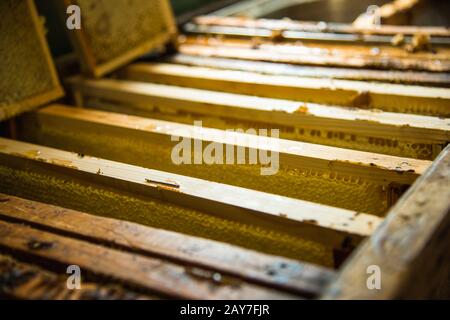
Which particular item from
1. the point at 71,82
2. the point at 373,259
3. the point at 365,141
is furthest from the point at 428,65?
the point at 71,82

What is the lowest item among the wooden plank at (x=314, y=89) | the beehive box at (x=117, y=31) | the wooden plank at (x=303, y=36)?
the wooden plank at (x=314, y=89)

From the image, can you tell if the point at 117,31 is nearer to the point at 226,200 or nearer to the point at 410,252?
the point at 226,200

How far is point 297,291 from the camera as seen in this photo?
3.87 ft

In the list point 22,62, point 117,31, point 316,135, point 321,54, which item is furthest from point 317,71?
point 22,62

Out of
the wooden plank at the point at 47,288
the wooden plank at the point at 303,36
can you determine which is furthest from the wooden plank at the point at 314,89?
the wooden plank at the point at 47,288

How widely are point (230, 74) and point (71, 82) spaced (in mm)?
1012

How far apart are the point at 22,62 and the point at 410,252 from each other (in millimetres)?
2241

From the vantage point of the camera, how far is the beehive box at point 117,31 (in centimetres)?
280

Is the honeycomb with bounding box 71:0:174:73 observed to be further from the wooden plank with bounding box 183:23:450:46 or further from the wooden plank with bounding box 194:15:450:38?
the wooden plank with bounding box 194:15:450:38

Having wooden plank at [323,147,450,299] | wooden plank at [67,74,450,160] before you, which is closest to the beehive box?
wooden plank at [67,74,450,160]

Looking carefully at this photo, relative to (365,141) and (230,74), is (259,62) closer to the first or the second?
(230,74)

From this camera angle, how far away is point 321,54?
3.02 meters

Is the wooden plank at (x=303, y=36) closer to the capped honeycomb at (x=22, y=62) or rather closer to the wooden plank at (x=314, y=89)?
the wooden plank at (x=314, y=89)

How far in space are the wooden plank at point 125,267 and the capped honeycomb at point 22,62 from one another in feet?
3.85
